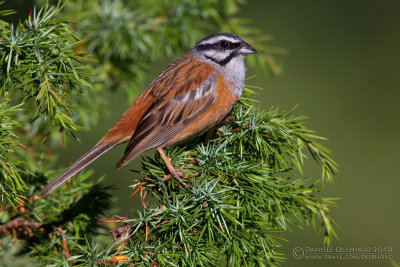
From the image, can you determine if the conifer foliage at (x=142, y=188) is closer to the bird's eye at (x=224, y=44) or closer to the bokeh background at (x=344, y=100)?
the bird's eye at (x=224, y=44)

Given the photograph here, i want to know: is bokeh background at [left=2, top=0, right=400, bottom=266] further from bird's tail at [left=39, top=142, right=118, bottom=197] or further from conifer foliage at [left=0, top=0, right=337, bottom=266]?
conifer foliage at [left=0, top=0, right=337, bottom=266]

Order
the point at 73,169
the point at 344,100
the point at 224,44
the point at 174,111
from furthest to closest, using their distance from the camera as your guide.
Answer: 1. the point at 344,100
2. the point at 224,44
3. the point at 174,111
4. the point at 73,169

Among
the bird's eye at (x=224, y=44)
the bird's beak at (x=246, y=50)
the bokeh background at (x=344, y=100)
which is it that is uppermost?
the bird's eye at (x=224, y=44)

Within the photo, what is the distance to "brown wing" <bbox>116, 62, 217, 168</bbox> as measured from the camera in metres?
2.98

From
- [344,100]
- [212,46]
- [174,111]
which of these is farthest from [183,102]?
[344,100]

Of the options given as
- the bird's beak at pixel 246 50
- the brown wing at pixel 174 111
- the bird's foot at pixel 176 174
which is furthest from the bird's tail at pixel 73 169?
the bird's beak at pixel 246 50

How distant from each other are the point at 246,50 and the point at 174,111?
2.10ft

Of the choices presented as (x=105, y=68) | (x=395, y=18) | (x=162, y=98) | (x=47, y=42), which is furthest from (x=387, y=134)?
(x=47, y=42)

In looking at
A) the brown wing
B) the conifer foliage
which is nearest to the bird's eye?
the brown wing

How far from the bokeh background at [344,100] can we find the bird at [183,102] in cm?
143

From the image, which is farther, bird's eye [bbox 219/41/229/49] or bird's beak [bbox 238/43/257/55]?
bird's eye [bbox 219/41/229/49]

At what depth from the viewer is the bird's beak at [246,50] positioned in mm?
3102

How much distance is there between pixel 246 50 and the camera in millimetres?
3156

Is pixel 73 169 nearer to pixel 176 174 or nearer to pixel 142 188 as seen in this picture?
pixel 142 188
